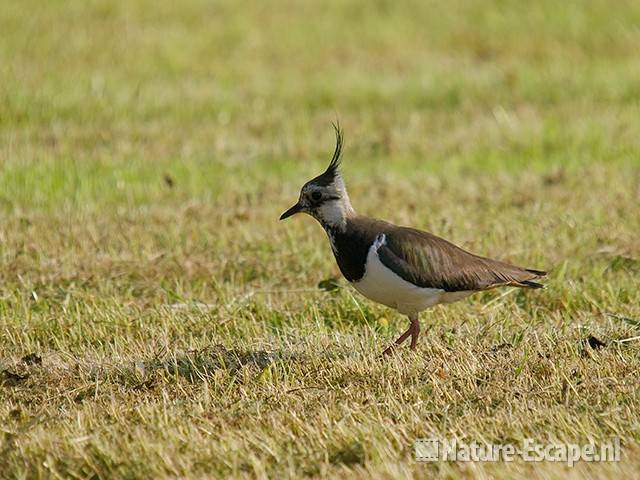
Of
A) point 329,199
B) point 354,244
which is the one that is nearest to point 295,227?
point 329,199

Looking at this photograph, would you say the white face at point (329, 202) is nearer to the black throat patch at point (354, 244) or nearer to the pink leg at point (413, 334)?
the black throat patch at point (354, 244)

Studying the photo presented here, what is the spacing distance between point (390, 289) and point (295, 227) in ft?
10.2

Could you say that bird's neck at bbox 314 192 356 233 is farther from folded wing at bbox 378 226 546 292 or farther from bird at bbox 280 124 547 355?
folded wing at bbox 378 226 546 292

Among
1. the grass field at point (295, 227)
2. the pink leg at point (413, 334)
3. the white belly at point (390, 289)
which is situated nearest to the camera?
the grass field at point (295, 227)

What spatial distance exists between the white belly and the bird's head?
307 mm

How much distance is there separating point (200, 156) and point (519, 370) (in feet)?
20.2

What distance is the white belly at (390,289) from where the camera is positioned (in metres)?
6.11

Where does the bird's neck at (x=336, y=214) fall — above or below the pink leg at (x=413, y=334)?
above

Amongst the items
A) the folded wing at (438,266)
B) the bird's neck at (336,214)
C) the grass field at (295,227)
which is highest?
the bird's neck at (336,214)

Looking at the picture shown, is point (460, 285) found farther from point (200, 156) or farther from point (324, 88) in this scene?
point (324, 88)

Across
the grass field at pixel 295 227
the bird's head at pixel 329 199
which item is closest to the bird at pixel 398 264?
the bird's head at pixel 329 199

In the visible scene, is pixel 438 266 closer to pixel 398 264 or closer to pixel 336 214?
pixel 398 264

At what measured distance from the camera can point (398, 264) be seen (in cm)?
614

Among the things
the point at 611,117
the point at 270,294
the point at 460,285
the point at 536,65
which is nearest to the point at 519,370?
the point at 460,285
